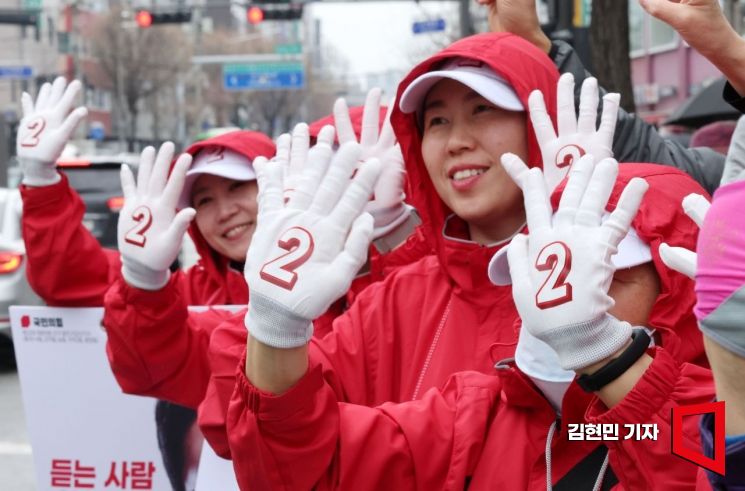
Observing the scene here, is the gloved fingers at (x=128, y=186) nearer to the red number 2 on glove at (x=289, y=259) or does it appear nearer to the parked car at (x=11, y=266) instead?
the red number 2 on glove at (x=289, y=259)

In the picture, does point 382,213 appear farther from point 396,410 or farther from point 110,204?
point 110,204

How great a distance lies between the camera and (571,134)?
2637mm

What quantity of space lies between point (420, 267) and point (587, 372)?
1.01 metres

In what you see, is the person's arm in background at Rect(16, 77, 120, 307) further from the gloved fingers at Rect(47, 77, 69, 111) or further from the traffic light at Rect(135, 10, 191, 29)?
the traffic light at Rect(135, 10, 191, 29)

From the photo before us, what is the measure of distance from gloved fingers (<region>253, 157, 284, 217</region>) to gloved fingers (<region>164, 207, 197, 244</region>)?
114 cm

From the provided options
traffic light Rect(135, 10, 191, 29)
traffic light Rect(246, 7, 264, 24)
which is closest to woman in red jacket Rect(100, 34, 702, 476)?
traffic light Rect(246, 7, 264, 24)

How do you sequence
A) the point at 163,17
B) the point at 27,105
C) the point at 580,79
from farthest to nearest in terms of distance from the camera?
the point at 163,17 < the point at 27,105 < the point at 580,79

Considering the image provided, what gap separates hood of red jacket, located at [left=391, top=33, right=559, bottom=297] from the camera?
2.64m

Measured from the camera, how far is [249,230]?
3.91 meters

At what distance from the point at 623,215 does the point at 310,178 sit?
21.4 inches

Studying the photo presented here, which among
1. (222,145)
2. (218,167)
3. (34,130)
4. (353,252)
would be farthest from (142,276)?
(353,252)

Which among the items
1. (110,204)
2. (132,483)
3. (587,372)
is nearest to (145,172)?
(132,483)

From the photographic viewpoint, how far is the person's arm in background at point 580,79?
10.7 ft

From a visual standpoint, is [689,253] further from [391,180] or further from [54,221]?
[54,221]
